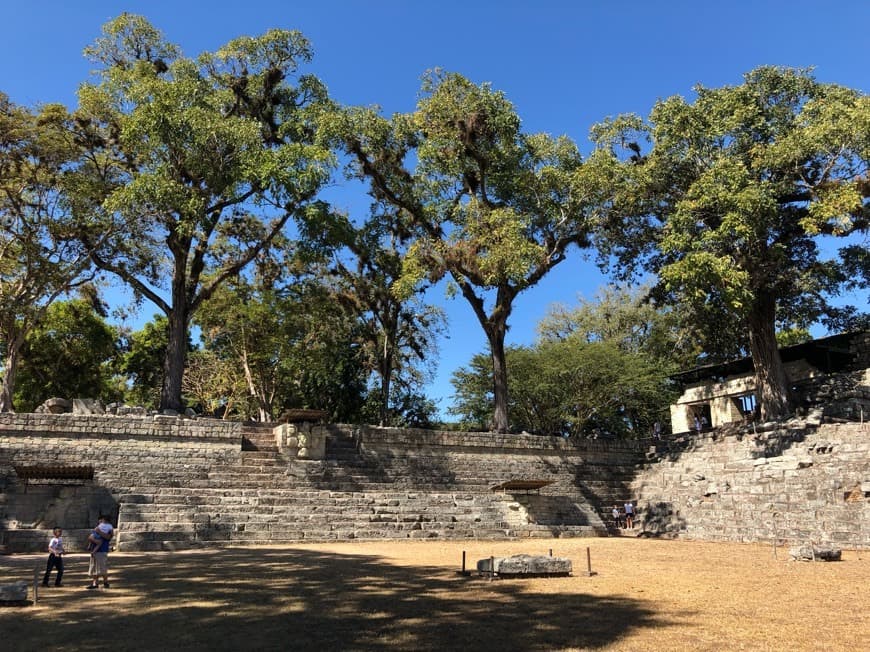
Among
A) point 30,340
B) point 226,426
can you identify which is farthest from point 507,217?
point 30,340

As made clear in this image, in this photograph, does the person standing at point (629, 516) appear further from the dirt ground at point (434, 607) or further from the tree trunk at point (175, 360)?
the tree trunk at point (175, 360)

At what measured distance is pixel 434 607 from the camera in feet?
25.1

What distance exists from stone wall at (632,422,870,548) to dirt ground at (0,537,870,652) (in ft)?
12.4

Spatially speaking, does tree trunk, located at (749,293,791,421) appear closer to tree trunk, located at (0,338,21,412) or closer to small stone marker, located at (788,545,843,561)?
small stone marker, located at (788,545,843,561)

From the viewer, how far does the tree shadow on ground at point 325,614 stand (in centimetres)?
611

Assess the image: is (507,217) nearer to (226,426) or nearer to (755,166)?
(755,166)

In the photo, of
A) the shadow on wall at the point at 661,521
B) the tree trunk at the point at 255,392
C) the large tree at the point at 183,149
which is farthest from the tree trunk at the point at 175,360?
the shadow on wall at the point at 661,521

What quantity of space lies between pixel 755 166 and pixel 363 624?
64.1 feet

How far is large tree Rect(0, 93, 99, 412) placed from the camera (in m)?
19.8

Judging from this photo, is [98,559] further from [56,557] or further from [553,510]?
[553,510]

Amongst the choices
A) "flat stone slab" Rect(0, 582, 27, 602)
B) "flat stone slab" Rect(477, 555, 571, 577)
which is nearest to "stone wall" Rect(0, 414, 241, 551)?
"flat stone slab" Rect(0, 582, 27, 602)

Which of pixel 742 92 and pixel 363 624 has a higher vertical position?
pixel 742 92

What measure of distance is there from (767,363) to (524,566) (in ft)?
55.2

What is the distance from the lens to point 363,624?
680 cm
